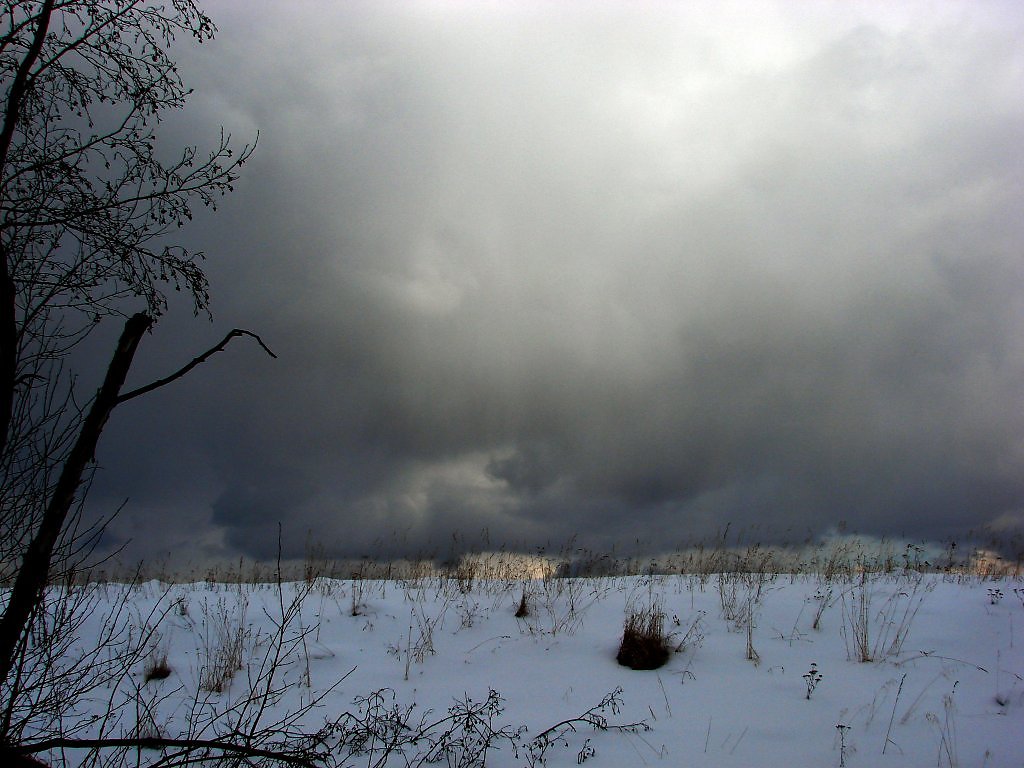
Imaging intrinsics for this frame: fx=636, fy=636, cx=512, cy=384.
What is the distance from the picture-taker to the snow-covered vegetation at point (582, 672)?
5000mm

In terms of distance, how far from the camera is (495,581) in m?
10.1

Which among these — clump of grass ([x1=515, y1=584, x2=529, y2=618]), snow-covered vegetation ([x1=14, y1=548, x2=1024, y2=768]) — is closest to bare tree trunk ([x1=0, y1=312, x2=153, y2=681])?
snow-covered vegetation ([x1=14, y1=548, x2=1024, y2=768])

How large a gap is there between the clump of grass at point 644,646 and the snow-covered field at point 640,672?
0.14m

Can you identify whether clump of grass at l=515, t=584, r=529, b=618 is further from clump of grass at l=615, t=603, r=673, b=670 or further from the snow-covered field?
clump of grass at l=615, t=603, r=673, b=670

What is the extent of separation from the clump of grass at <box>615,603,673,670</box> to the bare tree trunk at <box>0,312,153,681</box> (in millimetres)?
6099

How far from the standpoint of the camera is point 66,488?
1.74 meters

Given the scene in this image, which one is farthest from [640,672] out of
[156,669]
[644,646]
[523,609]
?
[156,669]

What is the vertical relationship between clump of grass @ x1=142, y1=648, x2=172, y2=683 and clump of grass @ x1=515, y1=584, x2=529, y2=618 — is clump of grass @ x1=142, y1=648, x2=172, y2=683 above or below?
below

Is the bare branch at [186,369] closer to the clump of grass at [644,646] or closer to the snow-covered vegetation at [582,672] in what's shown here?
the snow-covered vegetation at [582,672]

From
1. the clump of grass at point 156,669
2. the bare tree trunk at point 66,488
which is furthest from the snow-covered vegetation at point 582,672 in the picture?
the bare tree trunk at point 66,488

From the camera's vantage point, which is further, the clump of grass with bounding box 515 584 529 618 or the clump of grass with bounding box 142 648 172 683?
the clump of grass with bounding box 515 584 529 618

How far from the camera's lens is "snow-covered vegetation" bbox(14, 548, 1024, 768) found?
5.00 metres

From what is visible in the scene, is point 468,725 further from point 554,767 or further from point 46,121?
point 46,121

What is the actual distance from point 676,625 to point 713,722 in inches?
87.6
